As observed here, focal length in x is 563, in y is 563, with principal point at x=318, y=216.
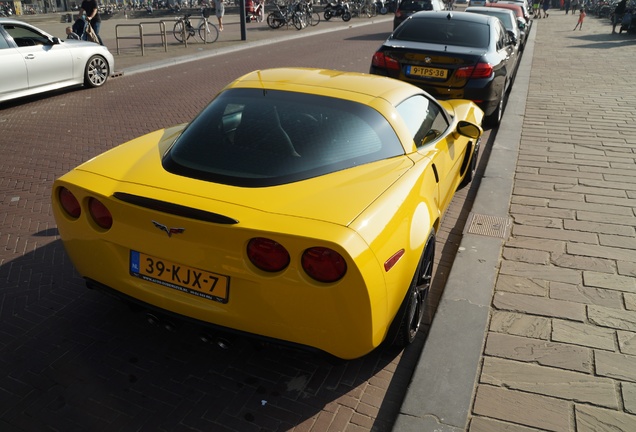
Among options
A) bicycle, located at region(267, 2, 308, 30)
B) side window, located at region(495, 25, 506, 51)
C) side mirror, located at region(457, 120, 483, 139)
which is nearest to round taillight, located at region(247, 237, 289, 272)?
side mirror, located at region(457, 120, 483, 139)

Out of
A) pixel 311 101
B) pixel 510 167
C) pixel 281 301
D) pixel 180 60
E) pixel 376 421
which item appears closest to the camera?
pixel 281 301

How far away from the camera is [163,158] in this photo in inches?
129

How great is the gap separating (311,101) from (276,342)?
1.55 m

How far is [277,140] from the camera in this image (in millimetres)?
3219

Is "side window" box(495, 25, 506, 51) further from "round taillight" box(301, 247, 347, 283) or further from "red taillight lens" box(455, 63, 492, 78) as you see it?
"round taillight" box(301, 247, 347, 283)

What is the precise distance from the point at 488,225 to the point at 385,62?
376 centimetres

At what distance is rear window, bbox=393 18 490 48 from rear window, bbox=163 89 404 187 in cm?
519

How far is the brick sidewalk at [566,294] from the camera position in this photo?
2.86 metres

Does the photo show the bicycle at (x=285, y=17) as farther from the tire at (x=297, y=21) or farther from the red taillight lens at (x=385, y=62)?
the red taillight lens at (x=385, y=62)

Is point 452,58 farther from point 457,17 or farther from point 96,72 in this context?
point 96,72

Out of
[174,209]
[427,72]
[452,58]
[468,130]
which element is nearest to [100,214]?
[174,209]

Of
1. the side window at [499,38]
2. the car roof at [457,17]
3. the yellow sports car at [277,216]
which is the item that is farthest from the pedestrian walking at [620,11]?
the yellow sports car at [277,216]

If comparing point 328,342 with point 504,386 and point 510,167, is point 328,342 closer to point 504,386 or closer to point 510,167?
point 504,386

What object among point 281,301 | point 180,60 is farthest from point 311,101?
point 180,60
